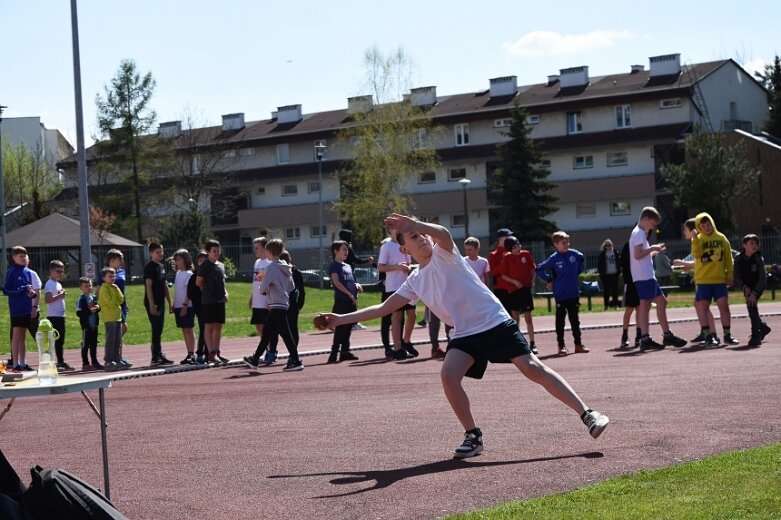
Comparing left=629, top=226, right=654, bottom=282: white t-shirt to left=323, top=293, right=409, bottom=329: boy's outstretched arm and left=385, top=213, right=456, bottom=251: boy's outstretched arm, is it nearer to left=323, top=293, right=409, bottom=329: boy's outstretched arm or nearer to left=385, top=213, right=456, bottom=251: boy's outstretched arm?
left=323, top=293, right=409, bottom=329: boy's outstretched arm

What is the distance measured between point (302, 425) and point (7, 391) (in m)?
4.83

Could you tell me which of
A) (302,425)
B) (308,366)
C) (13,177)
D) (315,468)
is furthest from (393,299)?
(13,177)

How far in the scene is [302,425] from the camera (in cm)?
1102

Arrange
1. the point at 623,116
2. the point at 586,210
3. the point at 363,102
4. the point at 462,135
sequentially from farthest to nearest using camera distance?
the point at 462,135 → the point at 586,210 → the point at 623,116 → the point at 363,102

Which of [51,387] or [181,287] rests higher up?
[181,287]

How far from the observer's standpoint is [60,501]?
4.94 metres

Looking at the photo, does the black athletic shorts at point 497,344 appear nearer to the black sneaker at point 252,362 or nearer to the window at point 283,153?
the black sneaker at point 252,362

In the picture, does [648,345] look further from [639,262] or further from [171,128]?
[171,128]

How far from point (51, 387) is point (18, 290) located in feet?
45.8

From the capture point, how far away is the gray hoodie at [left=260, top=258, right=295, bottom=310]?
17.8 meters

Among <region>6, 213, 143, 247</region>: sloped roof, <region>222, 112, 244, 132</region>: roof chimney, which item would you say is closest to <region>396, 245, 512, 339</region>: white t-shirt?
<region>6, 213, 143, 247</region>: sloped roof

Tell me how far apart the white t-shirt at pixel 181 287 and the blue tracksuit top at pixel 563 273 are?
6.17 metres

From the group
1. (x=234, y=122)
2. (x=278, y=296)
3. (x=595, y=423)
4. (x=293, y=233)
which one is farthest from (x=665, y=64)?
(x=595, y=423)

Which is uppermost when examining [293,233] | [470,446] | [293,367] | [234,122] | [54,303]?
[234,122]
